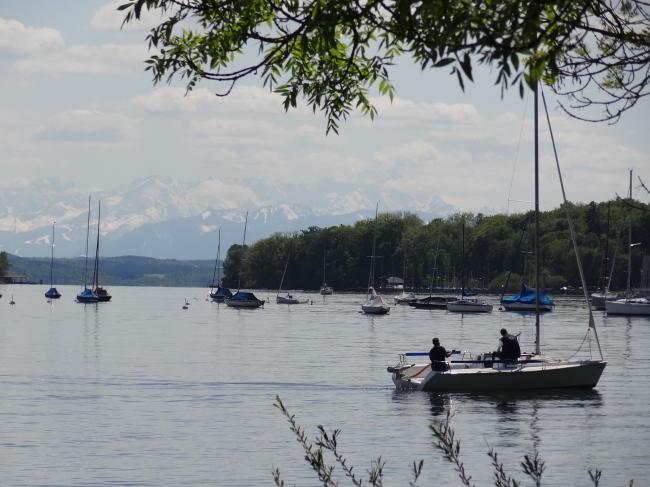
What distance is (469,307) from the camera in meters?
130

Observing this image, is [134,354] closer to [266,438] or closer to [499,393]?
[499,393]

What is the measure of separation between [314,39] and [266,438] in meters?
24.3

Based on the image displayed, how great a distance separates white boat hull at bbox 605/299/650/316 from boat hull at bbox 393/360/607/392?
259 feet

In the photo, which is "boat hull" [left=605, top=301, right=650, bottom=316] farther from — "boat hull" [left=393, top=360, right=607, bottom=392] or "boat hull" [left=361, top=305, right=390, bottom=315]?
"boat hull" [left=393, top=360, right=607, bottom=392]

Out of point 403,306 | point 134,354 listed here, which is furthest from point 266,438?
point 403,306

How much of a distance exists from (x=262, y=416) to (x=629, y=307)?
8977cm

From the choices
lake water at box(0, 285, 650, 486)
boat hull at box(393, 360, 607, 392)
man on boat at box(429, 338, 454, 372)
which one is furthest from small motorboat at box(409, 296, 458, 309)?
man on boat at box(429, 338, 454, 372)

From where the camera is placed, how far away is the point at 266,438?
102 ft

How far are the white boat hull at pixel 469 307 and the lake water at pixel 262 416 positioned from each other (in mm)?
55074

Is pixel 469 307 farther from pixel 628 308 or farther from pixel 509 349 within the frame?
pixel 509 349

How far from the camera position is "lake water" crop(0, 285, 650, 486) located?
26484 mm

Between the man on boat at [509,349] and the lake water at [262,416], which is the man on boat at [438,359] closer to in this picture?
the lake water at [262,416]

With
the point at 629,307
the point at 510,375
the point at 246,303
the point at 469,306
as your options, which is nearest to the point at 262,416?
the point at 510,375

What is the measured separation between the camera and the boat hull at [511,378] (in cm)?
4053
